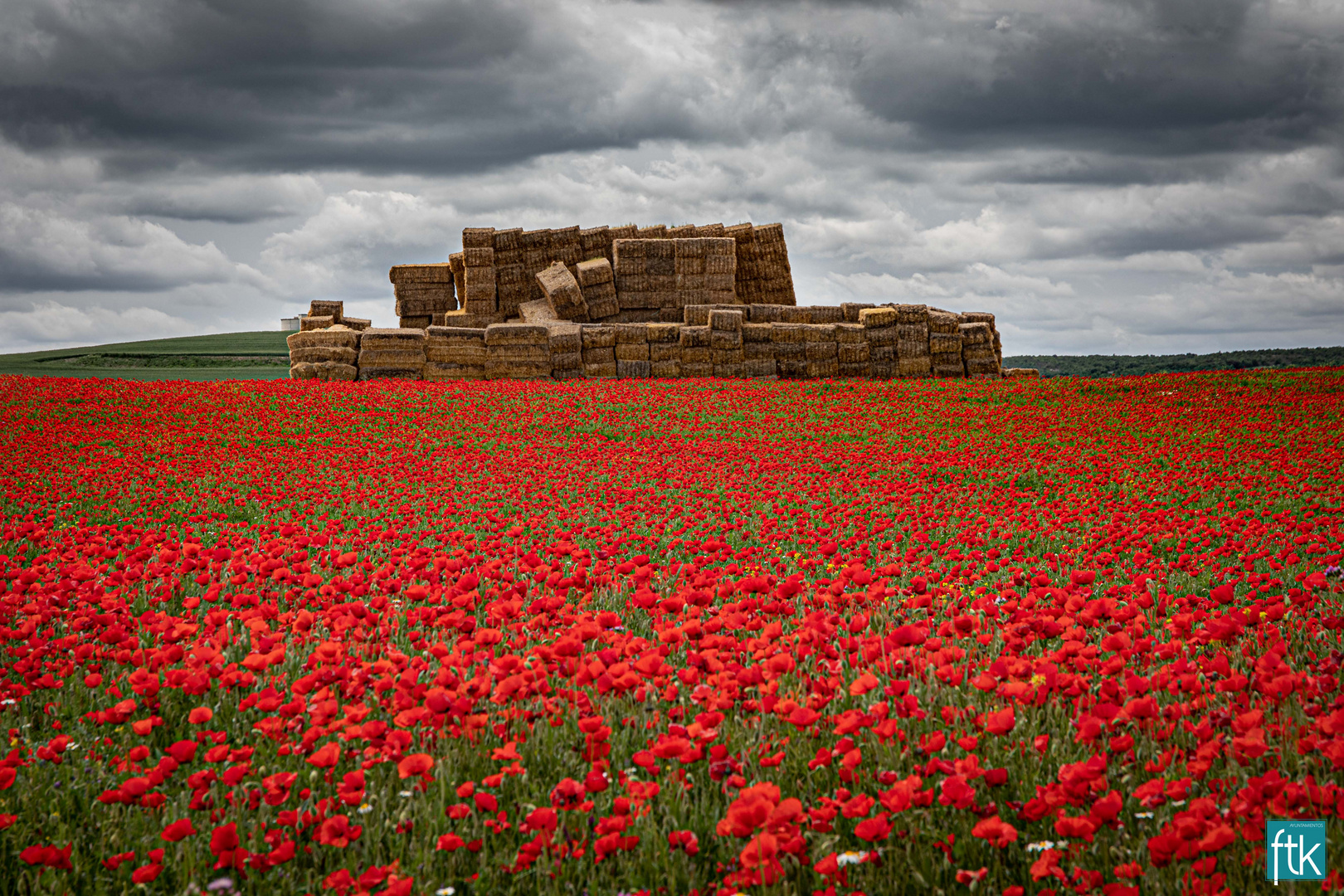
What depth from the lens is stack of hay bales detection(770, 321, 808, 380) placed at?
82.8 ft

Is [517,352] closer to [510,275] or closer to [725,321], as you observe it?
[725,321]

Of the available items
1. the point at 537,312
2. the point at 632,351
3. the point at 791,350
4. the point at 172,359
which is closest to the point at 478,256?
the point at 537,312

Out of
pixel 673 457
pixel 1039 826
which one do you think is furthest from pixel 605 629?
pixel 673 457

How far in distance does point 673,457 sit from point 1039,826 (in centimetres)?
1003

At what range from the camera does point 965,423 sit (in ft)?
54.6

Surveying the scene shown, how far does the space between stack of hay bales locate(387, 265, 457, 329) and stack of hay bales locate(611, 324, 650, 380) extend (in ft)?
33.8

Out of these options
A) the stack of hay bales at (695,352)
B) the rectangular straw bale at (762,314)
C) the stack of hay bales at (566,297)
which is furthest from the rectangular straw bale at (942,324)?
the stack of hay bales at (566,297)

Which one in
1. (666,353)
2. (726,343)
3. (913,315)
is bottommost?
(666,353)

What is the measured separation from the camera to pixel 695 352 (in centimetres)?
2486

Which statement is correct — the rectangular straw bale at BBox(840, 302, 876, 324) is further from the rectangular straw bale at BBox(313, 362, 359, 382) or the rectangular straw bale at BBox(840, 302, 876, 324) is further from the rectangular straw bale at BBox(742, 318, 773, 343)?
the rectangular straw bale at BBox(313, 362, 359, 382)

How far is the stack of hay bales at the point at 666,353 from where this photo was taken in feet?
81.6

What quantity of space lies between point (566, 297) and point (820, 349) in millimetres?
8148

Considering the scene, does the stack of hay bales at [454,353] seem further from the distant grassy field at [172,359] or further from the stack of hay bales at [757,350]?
the distant grassy field at [172,359]

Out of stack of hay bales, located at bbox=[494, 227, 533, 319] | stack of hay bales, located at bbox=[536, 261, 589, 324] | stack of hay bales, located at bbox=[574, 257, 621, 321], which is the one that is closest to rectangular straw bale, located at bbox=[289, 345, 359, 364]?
stack of hay bales, located at bbox=[536, 261, 589, 324]
